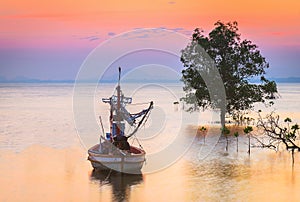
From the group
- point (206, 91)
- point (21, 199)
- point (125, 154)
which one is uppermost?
point (206, 91)

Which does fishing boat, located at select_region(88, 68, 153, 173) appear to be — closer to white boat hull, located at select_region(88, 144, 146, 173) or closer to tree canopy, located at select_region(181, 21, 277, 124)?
white boat hull, located at select_region(88, 144, 146, 173)

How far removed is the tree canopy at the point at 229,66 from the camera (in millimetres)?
50875

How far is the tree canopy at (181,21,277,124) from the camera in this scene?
5088 cm

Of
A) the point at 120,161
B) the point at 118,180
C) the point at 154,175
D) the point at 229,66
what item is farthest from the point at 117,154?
the point at 229,66

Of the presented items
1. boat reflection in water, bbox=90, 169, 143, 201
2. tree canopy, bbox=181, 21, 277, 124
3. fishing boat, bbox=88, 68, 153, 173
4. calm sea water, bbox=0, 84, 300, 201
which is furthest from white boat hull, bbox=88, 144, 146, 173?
tree canopy, bbox=181, 21, 277, 124

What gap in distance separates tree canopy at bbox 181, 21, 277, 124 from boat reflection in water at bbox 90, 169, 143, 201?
2304cm

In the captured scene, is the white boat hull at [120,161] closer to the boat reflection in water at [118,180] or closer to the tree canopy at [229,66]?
the boat reflection in water at [118,180]

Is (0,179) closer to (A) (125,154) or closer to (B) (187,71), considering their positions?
(A) (125,154)

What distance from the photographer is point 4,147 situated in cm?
4022

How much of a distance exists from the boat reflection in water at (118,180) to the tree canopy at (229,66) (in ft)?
75.6

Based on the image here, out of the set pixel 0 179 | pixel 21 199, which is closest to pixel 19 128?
pixel 0 179

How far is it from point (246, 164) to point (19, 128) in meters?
28.0

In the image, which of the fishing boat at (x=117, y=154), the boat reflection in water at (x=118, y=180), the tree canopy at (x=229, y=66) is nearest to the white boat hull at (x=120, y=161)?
the fishing boat at (x=117, y=154)

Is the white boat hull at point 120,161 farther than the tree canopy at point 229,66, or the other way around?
the tree canopy at point 229,66
